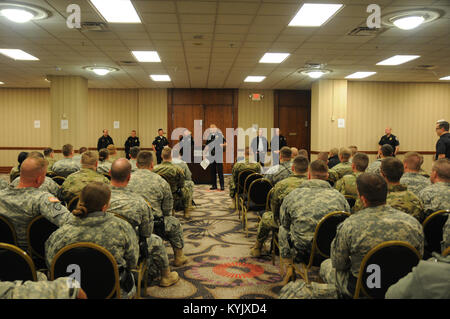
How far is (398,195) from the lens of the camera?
9.22 ft

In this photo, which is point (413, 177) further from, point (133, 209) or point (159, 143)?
point (159, 143)

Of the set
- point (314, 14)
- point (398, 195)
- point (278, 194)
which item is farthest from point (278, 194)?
point (314, 14)

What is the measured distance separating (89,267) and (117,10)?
185 inches

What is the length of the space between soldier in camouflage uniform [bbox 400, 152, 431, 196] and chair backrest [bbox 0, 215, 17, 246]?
13.1 ft

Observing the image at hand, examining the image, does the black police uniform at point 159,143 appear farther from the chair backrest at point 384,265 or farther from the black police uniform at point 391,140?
the chair backrest at point 384,265

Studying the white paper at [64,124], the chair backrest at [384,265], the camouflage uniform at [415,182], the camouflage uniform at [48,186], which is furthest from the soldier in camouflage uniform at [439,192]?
the white paper at [64,124]

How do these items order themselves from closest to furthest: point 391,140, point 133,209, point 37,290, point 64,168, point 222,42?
point 37,290 < point 133,209 < point 64,168 < point 222,42 < point 391,140

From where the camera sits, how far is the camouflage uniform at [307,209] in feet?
9.21

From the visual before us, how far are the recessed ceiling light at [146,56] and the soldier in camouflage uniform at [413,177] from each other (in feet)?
20.3

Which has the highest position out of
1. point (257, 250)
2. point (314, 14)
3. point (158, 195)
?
point (314, 14)

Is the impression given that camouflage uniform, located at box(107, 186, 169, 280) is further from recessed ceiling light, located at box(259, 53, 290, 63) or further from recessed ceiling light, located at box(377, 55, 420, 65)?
recessed ceiling light, located at box(377, 55, 420, 65)

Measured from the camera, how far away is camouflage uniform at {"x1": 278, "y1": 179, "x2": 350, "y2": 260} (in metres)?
2.81

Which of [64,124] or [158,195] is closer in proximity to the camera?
[158,195]
